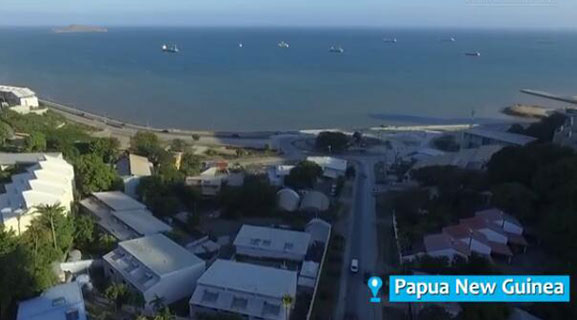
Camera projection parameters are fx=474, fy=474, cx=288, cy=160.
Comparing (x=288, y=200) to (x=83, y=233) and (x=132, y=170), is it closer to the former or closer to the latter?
(x=132, y=170)

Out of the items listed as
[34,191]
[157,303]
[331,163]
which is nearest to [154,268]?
[157,303]

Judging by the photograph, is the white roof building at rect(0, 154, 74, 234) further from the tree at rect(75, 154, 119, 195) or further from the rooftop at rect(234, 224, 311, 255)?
the rooftop at rect(234, 224, 311, 255)

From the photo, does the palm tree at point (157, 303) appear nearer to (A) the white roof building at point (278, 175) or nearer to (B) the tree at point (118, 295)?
(B) the tree at point (118, 295)

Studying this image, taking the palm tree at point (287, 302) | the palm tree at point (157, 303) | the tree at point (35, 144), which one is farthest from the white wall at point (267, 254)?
the tree at point (35, 144)

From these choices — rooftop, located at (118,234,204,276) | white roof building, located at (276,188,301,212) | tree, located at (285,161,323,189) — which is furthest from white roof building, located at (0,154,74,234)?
tree, located at (285,161,323,189)

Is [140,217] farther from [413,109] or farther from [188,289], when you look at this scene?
[413,109]

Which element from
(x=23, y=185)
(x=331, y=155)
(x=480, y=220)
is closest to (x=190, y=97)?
(x=331, y=155)
